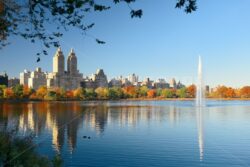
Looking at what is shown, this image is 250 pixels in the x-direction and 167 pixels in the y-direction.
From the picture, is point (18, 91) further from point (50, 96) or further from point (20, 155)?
point (20, 155)

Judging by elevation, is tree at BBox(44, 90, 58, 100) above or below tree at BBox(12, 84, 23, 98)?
below

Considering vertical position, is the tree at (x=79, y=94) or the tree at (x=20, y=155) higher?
the tree at (x=79, y=94)

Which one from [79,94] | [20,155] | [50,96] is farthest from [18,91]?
[20,155]

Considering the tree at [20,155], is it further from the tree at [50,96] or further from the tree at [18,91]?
the tree at [50,96]

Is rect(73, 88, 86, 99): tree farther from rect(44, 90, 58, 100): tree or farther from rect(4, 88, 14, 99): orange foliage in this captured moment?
rect(4, 88, 14, 99): orange foliage

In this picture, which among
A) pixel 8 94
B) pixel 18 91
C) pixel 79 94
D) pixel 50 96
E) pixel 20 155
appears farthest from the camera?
pixel 79 94

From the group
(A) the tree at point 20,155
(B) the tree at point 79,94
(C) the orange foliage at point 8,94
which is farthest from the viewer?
(B) the tree at point 79,94

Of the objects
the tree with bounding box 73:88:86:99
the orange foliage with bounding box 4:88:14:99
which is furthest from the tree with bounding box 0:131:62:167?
the tree with bounding box 73:88:86:99

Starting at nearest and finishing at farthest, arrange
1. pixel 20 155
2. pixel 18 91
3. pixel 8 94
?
pixel 20 155 < pixel 8 94 < pixel 18 91

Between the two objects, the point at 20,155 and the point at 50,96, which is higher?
the point at 50,96

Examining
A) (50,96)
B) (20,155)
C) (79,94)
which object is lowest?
(20,155)

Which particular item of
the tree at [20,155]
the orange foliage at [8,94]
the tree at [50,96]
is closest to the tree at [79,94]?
the tree at [50,96]

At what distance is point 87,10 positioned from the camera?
8562 mm

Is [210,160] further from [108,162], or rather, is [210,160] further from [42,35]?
[42,35]
